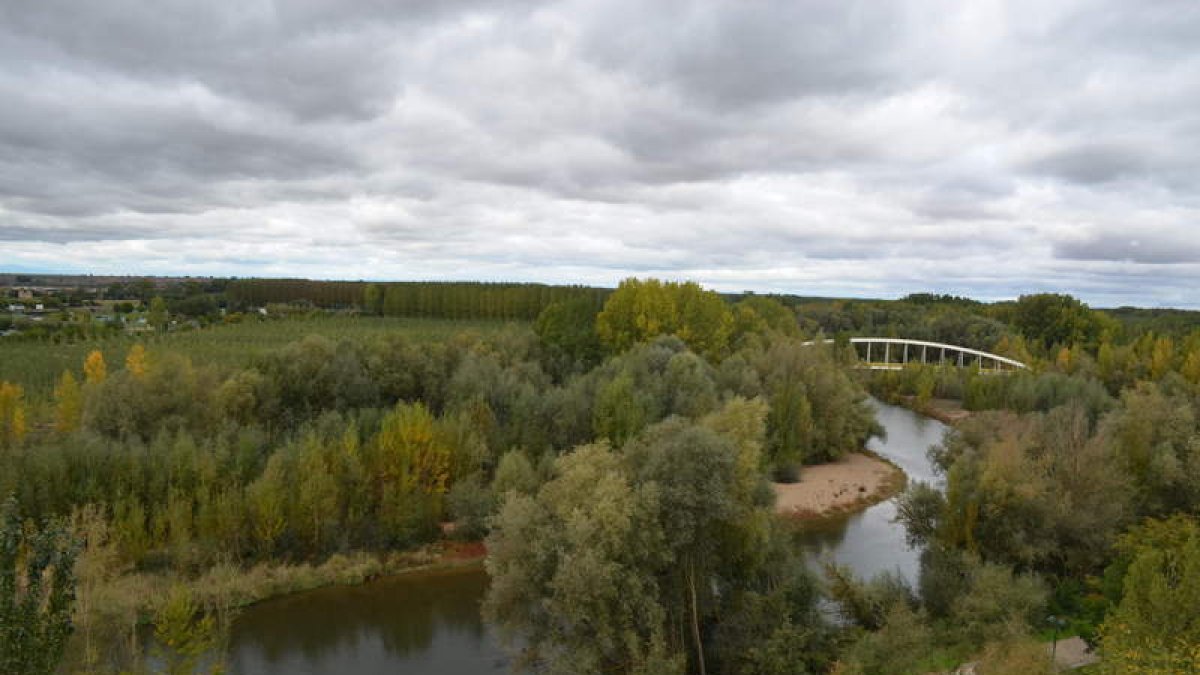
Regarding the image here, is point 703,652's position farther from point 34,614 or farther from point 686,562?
point 34,614

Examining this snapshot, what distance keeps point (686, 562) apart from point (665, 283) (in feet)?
160

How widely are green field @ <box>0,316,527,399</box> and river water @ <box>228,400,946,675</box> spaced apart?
23449mm

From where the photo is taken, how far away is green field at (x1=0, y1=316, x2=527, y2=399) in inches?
2323

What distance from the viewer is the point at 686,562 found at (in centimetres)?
1931

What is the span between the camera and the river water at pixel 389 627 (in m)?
22.4

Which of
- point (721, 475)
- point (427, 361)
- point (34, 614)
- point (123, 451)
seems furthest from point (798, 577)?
point (427, 361)

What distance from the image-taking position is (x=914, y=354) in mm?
110000

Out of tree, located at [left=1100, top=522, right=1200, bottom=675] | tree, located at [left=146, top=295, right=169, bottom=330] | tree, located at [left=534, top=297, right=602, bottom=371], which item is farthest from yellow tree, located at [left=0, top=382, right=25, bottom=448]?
tree, located at [left=146, top=295, right=169, bottom=330]

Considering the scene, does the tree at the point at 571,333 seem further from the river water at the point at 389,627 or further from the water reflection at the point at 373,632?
the water reflection at the point at 373,632

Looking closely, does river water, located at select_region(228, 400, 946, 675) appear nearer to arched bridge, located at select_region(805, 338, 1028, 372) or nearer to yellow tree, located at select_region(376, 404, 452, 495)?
yellow tree, located at select_region(376, 404, 452, 495)

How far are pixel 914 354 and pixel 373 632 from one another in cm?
10384

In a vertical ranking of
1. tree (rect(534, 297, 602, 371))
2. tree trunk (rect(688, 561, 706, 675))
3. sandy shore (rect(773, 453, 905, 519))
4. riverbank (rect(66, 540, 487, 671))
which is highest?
tree (rect(534, 297, 602, 371))

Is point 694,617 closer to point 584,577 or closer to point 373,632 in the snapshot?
point 584,577

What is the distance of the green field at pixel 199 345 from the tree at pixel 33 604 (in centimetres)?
3573
